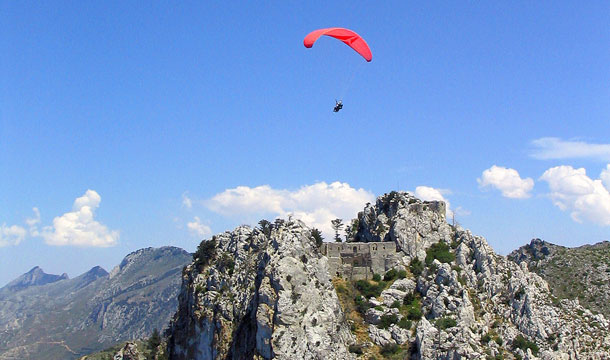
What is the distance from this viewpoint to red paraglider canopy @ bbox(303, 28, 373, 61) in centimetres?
6735

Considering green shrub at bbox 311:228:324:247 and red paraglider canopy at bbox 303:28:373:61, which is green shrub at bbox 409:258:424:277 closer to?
green shrub at bbox 311:228:324:247

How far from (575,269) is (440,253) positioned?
6977 cm

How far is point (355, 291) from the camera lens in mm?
79688

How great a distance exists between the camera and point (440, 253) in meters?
83.9

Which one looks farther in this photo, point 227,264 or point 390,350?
point 227,264

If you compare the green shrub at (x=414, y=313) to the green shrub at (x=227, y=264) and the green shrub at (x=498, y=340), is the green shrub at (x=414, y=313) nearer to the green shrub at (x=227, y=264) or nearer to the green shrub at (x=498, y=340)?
the green shrub at (x=498, y=340)

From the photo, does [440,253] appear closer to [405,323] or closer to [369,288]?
[369,288]

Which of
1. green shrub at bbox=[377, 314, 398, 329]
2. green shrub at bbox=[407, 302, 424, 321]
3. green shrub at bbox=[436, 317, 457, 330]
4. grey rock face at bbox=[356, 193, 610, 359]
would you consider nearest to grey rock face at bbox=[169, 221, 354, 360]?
green shrub at bbox=[377, 314, 398, 329]

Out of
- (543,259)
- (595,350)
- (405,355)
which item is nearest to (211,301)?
(405,355)

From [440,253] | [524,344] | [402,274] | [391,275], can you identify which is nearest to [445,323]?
[524,344]

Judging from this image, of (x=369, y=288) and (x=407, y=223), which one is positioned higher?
(x=407, y=223)

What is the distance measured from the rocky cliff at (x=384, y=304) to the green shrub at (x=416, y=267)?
6.0 inches

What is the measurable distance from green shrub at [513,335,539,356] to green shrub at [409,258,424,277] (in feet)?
50.9

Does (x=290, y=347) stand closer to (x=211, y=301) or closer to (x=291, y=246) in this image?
(x=291, y=246)
